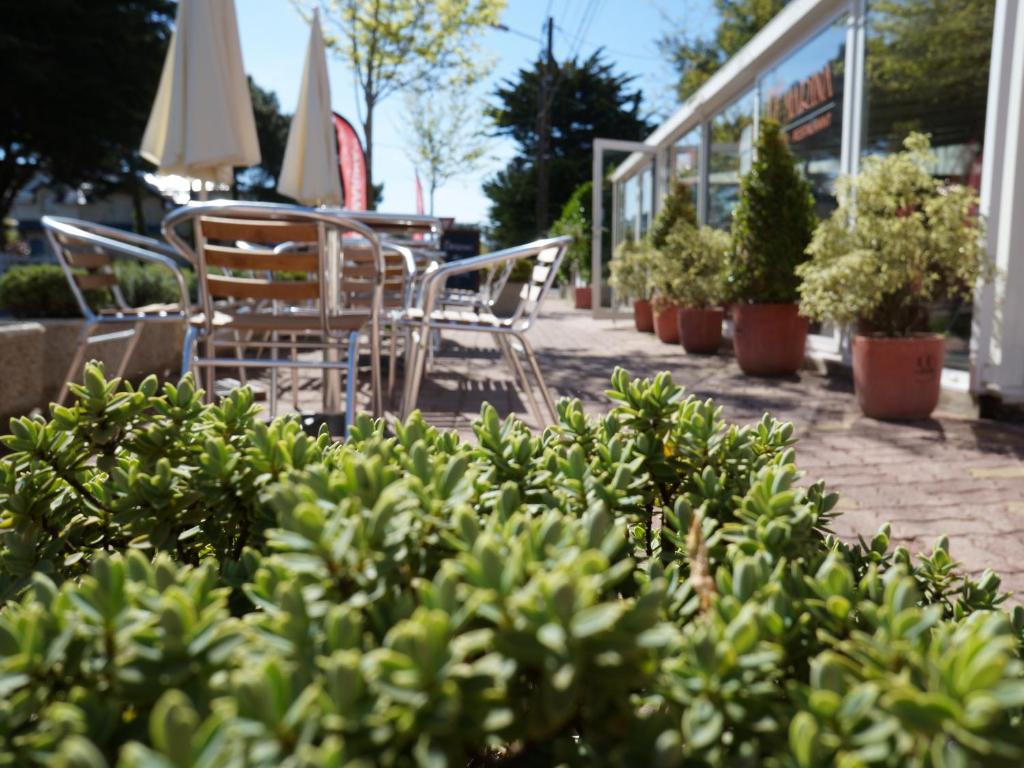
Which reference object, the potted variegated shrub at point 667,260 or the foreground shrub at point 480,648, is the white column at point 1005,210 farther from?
the foreground shrub at point 480,648

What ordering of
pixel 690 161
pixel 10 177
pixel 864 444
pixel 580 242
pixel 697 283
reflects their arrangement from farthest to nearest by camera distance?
pixel 10 177
pixel 580 242
pixel 690 161
pixel 697 283
pixel 864 444

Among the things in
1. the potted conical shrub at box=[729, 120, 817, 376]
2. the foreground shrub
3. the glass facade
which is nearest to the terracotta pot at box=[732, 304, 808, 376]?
the potted conical shrub at box=[729, 120, 817, 376]

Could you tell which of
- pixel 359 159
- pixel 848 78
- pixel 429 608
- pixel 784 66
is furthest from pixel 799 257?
pixel 429 608

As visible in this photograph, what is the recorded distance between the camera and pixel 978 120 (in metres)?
5.69

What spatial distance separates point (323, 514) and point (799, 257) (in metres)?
6.59

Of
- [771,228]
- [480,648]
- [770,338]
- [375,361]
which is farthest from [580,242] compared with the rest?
[480,648]

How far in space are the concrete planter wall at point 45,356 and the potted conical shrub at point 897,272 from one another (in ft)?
13.9

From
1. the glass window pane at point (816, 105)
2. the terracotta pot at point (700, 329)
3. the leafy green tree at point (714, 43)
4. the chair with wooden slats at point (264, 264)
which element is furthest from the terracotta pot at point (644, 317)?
the leafy green tree at point (714, 43)

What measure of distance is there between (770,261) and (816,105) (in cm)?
221

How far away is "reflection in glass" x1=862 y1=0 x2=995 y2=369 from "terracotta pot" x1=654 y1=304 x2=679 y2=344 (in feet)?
11.3

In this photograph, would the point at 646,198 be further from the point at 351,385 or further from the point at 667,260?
the point at 351,385

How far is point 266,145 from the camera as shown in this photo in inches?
1581

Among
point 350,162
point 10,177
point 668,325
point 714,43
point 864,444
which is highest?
point 714,43

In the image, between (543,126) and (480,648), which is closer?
(480,648)
